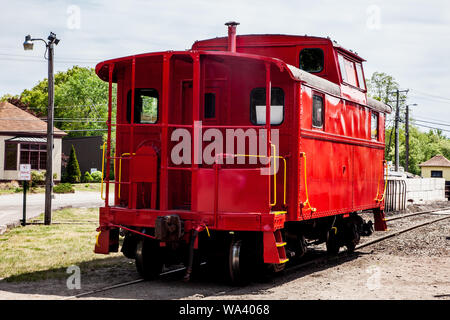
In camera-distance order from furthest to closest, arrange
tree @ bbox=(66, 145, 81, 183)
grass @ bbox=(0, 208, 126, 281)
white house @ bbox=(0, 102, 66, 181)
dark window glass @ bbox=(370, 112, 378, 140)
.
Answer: tree @ bbox=(66, 145, 81, 183) < white house @ bbox=(0, 102, 66, 181) < dark window glass @ bbox=(370, 112, 378, 140) < grass @ bbox=(0, 208, 126, 281)

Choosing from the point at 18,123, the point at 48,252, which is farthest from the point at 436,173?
the point at 48,252

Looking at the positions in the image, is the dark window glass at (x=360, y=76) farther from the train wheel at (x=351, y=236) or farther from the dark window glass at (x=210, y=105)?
the dark window glass at (x=210, y=105)

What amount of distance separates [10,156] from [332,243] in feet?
123

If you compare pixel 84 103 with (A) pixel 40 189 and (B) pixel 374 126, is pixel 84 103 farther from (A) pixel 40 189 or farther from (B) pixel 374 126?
(B) pixel 374 126

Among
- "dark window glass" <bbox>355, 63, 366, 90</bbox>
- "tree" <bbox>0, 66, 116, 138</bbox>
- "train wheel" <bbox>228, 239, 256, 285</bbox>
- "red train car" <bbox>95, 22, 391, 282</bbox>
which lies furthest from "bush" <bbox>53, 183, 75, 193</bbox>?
"train wheel" <bbox>228, 239, 256, 285</bbox>

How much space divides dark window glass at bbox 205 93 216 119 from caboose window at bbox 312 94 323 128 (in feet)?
5.62

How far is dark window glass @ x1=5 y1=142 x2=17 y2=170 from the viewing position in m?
45.3

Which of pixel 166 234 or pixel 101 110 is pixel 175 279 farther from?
pixel 101 110

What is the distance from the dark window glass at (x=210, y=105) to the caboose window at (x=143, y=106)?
2.98ft

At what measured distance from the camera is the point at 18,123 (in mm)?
47656

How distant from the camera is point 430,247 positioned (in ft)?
49.0

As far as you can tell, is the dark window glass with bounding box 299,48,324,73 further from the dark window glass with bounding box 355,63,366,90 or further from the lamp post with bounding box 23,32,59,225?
the lamp post with bounding box 23,32,59,225
